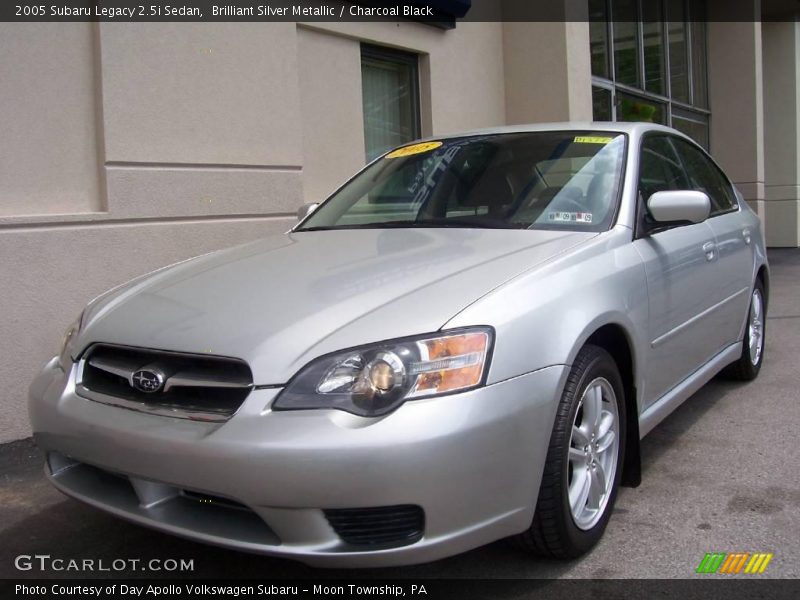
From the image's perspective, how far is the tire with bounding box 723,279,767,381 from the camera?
5073 millimetres

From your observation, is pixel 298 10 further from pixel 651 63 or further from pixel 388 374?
pixel 651 63

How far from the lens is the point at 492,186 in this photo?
3803 mm

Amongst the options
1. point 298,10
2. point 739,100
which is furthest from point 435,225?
point 739,100

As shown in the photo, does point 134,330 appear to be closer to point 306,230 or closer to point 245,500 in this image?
point 245,500

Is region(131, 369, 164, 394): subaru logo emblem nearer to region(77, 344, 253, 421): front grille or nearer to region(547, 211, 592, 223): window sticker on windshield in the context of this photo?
region(77, 344, 253, 421): front grille

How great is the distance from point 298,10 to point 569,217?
3.74 metres

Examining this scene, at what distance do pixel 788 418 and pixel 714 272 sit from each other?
1.02 m

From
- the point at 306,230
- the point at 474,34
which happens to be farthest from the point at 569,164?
the point at 474,34

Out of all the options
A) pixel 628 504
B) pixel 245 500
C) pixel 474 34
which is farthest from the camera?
pixel 474 34

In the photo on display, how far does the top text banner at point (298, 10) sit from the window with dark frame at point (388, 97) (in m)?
0.39

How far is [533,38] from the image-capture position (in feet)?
28.9

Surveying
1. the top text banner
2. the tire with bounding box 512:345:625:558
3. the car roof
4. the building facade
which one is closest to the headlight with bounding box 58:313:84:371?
the building facade

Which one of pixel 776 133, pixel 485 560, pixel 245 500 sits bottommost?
pixel 485 560

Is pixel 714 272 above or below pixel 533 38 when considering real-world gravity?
below
